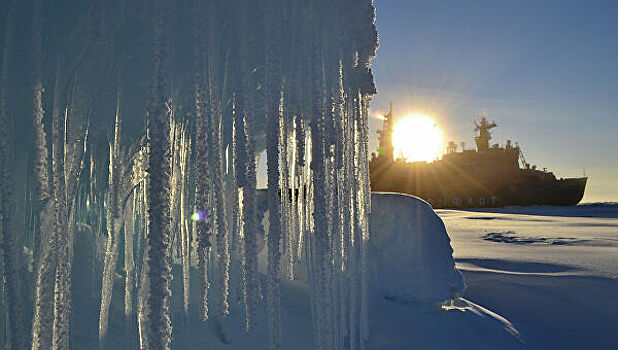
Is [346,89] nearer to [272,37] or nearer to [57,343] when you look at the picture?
[272,37]

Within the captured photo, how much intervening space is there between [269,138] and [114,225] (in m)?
0.99

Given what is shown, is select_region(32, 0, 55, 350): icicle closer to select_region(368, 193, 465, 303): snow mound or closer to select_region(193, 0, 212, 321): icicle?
select_region(193, 0, 212, 321): icicle

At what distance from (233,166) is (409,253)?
322 cm

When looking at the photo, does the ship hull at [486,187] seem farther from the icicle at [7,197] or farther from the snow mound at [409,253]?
the icicle at [7,197]

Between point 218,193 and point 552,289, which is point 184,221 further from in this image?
point 552,289

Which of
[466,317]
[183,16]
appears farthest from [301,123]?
[466,317]

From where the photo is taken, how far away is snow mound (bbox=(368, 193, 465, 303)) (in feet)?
13.9

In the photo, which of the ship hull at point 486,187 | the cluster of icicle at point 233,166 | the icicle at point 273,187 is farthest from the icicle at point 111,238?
the ship hull at point 486,187

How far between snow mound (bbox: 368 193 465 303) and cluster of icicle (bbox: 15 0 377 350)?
3.63 feet

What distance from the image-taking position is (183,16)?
5.98 ft

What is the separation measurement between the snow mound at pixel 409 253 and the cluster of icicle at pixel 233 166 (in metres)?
1.11

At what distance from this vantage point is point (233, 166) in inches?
76.2

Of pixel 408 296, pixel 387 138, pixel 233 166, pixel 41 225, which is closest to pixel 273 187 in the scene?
pixel 233 166

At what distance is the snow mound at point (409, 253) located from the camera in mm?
4227
